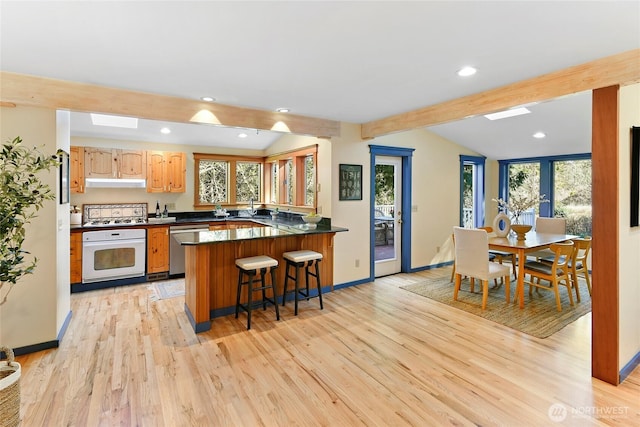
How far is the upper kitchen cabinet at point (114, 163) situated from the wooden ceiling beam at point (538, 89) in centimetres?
428

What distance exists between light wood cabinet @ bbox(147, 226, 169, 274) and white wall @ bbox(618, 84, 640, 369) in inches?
220

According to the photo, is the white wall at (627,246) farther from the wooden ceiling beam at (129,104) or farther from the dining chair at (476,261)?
the wooden ceiling beam at (129,104)

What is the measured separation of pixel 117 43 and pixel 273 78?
3.89 feet

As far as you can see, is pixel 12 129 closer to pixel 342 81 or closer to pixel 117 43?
pixel 117 43

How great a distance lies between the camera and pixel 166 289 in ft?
15.9

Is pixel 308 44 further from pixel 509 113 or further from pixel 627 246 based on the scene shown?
pixel 509 113

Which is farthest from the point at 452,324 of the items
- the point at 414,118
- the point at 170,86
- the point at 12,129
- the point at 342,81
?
the point at 12,129

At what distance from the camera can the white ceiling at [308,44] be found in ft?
5.92

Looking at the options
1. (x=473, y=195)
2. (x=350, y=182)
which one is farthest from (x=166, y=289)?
(x=473, y=195)

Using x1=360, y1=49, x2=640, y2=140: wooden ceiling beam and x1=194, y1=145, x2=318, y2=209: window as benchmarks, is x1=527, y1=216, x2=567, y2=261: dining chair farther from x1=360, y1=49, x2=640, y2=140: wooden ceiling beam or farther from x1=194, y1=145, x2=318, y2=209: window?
x1=194, y1=145, x2=318, y2=209: window

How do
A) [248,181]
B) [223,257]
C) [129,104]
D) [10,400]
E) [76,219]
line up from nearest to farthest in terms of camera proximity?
[10,400] < [129,104] < [223,257] < [76,219] < [248,181]

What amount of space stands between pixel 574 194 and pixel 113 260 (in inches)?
306

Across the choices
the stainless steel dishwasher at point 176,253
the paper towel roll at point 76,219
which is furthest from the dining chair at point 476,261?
the paper towel roll at point 76,219

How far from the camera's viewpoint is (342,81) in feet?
9.86
